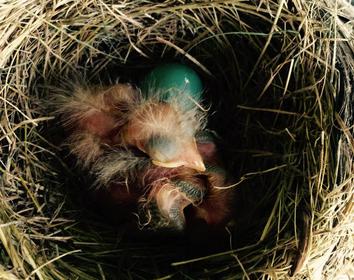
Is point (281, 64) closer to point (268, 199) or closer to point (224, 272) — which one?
point (268, 199)

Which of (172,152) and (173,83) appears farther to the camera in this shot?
(173,83)

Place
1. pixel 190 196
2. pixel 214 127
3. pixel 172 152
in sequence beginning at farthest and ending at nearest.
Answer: pixel 214 127, pixel 190 196, pixel 172 152

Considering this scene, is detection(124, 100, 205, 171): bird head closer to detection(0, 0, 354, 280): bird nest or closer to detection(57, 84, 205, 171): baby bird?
detection(57, 84, 205, 171): baby bird

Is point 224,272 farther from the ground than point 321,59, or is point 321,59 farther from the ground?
point 321,59

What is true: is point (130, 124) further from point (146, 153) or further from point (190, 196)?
point (190, 196)

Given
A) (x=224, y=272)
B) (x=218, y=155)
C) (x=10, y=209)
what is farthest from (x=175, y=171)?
(x=10, y=209)

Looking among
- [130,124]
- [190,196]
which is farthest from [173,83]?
[190,196]

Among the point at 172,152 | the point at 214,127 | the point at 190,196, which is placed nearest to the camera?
the point at 172,152
